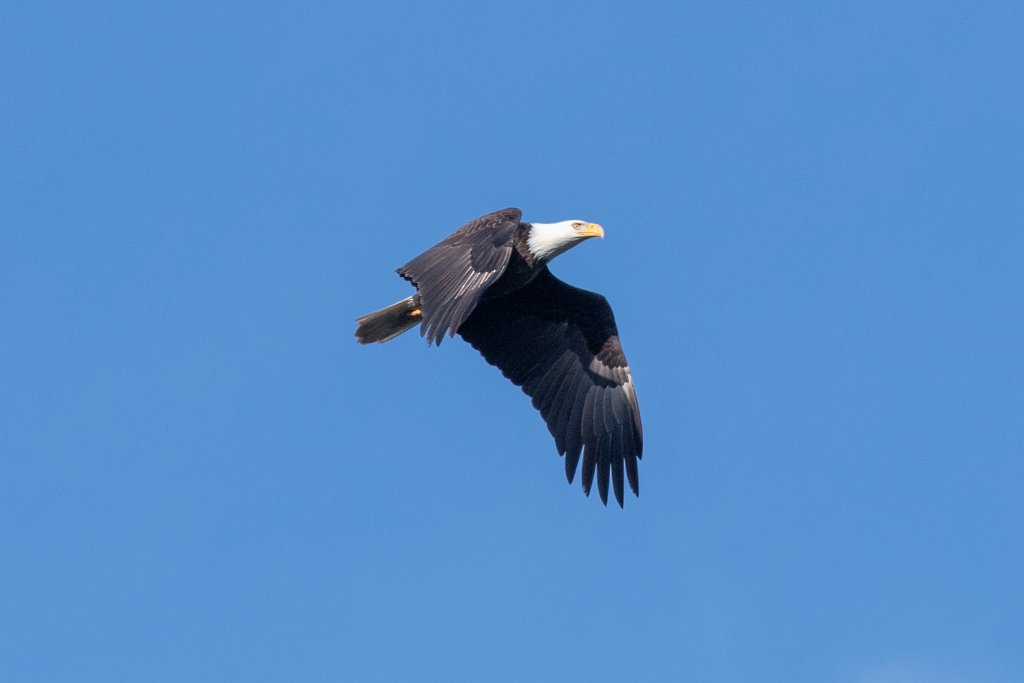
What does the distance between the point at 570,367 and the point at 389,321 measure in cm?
187

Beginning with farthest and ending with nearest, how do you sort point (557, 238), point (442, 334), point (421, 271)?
1. point (557, 238)
2. point (421, 271)
3. point (442, 334)

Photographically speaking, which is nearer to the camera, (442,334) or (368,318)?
(442,334)

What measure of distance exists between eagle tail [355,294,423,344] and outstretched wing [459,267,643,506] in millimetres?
505

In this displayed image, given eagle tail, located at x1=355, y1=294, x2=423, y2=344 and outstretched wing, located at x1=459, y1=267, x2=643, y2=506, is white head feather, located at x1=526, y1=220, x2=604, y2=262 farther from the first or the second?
eagle tail, located at x1=355, y1=294, x2=423, y2=344

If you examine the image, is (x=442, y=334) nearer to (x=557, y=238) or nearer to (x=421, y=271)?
(x=421, y=271)

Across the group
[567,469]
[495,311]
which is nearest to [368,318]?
[495,311]

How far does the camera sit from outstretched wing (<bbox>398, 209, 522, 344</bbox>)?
1291 centimetres

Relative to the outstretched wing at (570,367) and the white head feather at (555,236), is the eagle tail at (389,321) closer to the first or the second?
the outstretched wing at (570,367)

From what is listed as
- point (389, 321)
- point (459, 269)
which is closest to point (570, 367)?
point (389, 321)

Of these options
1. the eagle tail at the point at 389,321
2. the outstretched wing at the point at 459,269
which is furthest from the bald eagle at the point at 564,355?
the outstretched wing at the point at 459,269

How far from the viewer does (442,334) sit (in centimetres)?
1267

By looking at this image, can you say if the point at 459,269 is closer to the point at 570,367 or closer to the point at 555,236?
the point at 555,236

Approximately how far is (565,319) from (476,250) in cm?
263

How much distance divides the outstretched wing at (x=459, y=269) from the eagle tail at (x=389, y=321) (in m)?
1.48
